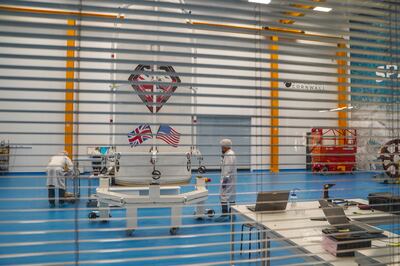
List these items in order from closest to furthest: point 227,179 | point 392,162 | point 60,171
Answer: point 392,162 < point 60,171 < point 227,179

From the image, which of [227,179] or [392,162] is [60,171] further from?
[392,162]

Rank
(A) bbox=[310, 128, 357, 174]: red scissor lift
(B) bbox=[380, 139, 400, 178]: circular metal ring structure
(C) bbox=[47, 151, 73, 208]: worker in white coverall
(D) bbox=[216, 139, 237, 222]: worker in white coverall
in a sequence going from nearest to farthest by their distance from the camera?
(C) bbox=[47, 151, 73, 208]: worker in white coverall → (D) bbox=[216, 139, 237, 222]: worker in white coverall → (A) bbox=[310, 128, 357, 174]: red scissor lift → (B) bbox=[380, 139, 400, 178]: circular metal ring structure

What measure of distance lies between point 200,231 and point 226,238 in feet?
1.87

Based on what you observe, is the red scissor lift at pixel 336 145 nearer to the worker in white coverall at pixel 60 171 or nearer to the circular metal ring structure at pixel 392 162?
the circular metal ring structure at pixel 392 162

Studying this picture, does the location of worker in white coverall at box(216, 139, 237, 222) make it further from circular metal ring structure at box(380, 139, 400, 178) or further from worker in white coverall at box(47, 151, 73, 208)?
circular metal ring structure at box(380, 139, 400, 178)

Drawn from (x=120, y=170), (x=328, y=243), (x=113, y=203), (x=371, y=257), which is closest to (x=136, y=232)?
(x=113, y=203)

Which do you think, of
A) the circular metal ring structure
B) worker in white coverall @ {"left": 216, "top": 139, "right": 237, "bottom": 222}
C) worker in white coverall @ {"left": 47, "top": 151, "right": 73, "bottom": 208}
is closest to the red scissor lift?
the circular metal ring structure

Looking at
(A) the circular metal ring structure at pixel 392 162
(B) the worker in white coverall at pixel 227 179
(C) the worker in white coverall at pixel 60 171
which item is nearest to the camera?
(C) the worker in white coverall at pixel 60 171

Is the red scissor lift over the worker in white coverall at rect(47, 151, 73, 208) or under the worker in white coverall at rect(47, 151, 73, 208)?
over

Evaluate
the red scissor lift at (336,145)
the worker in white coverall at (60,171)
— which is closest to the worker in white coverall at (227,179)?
the red scissor lift at (336,145)

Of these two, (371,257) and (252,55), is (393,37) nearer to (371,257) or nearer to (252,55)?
(252,55)

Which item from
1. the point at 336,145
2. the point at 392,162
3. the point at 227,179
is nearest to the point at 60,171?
the point at 227,179

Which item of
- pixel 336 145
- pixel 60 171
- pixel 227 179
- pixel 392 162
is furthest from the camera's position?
pixel 227 179

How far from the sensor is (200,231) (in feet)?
14.5
